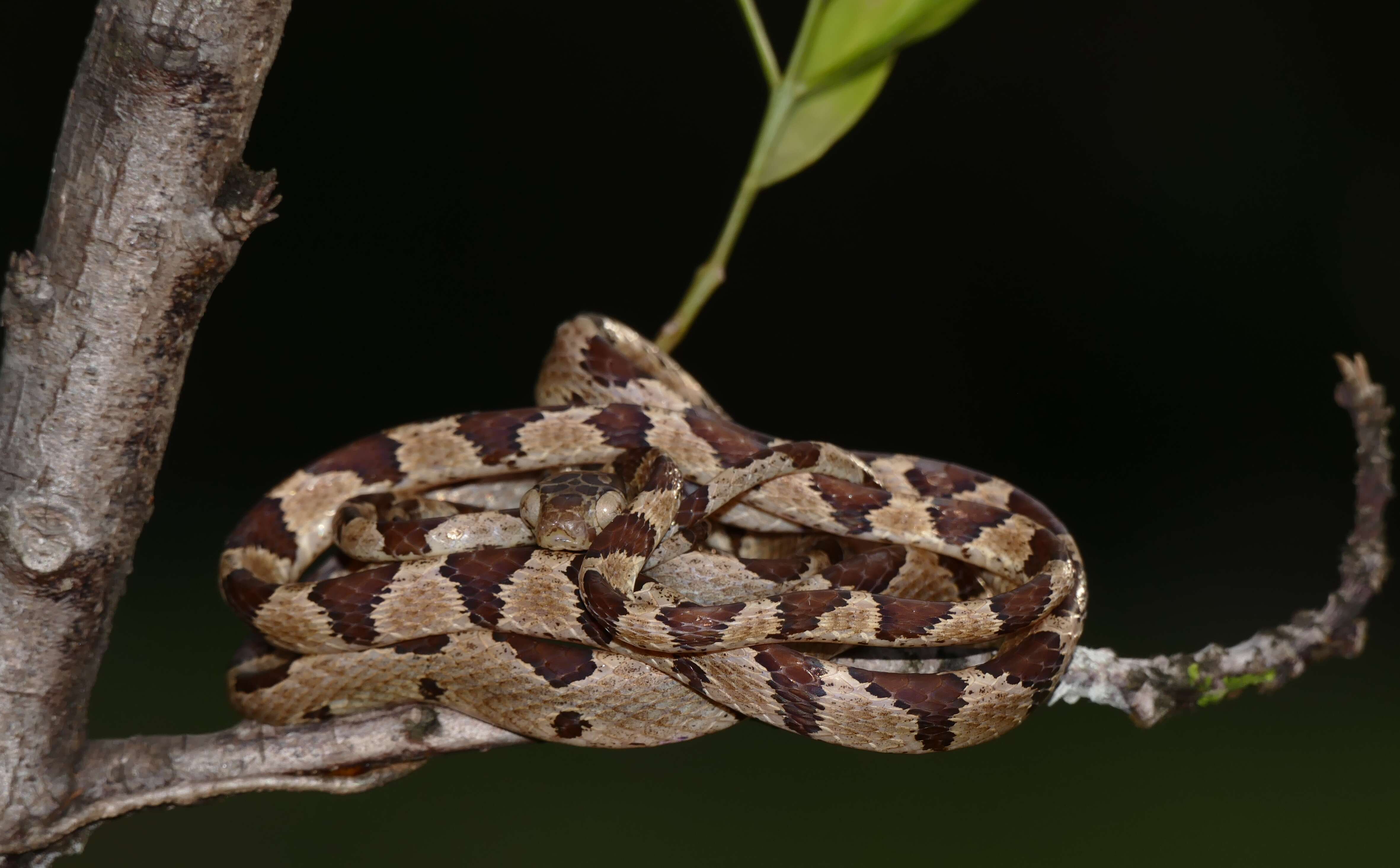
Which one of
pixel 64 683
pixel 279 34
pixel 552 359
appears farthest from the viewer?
pixel 552 359

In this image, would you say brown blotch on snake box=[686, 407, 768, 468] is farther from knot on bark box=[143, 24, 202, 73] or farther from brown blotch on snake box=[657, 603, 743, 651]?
knot on bark box=[143, 24, 202, 73]

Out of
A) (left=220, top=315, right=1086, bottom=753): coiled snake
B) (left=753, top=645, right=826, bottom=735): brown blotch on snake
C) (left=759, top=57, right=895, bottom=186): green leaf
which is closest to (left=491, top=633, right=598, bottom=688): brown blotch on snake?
(left=220, top=315, right=1086, bottom=753): coiled snake

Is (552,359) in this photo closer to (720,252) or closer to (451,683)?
(720,252)

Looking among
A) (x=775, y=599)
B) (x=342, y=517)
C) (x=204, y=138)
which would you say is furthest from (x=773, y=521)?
(x=204, y=138)

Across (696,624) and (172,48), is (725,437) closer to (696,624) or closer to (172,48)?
(696,624)

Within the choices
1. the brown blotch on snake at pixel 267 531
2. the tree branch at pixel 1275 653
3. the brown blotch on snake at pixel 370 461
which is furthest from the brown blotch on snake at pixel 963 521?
the brown blotch on snake at pixel 267 531

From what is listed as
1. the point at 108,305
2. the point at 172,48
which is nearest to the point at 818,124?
the point at 172,48

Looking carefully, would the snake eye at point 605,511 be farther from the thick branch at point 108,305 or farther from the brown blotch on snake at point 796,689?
the thick branch at point 108,305
